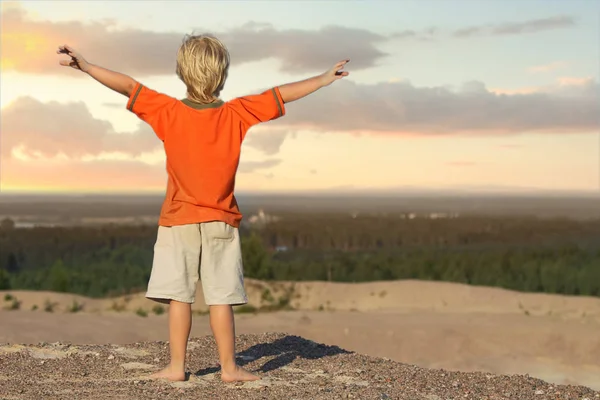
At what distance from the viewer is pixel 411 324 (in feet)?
39.2

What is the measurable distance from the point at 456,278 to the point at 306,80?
976cm

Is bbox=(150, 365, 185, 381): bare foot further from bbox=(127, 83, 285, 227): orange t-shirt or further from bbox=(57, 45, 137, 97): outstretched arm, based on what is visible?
bbox=(57, 45, 137, 97): outstretched arm

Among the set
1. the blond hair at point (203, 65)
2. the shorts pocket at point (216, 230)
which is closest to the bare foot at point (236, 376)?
the shorts pocket at point (216, 230)

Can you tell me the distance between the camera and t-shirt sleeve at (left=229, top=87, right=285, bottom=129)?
6047mm

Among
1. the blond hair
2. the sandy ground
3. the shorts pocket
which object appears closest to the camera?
the blond hair

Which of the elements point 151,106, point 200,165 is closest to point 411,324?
point 200,165

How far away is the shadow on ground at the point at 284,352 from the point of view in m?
7.54

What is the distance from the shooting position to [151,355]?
7.86m

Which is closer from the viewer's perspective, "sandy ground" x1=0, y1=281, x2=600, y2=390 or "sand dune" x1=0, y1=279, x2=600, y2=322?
"sandy ground" x1=0, y1=281, x2=600, y2=390

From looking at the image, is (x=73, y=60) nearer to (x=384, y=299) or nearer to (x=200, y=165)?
(x=200, y=165)

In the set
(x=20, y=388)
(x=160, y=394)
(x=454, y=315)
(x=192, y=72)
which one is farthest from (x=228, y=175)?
(x=454, y=315)

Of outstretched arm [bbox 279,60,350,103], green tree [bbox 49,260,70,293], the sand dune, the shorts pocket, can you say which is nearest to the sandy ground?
the sand dune

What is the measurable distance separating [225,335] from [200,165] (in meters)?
1.23

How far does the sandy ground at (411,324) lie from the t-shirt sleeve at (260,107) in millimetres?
5053
